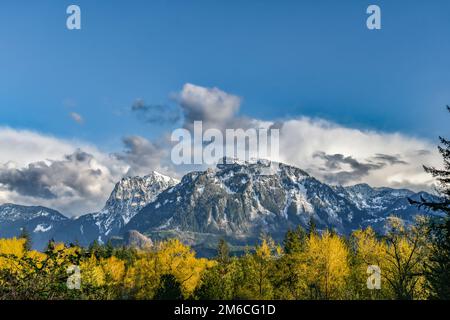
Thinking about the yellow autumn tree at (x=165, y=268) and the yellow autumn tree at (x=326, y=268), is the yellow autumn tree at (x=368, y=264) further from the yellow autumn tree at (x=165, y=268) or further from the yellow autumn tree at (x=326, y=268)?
the yellow autumn tree at (x=165, y=268)

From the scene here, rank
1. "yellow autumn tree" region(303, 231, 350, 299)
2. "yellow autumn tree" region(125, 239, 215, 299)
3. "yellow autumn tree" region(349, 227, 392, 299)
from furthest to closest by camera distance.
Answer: "yellow autumn tree" region(125, 239, 215, 299)
"yellow autumn tree" region(303, 231, 350, 299)
"yellow autumn tree" region(349, 227, 392, 299)

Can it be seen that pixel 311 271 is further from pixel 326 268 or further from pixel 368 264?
pixel 368 264

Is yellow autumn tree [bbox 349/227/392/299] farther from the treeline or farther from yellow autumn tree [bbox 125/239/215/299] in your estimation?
yellow autumn tree [bbox 125/239/215/299]

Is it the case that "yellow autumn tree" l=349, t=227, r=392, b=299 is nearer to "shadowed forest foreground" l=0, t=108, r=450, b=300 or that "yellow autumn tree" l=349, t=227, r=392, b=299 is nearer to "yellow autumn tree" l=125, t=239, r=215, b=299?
"shadowed forest foreground" l=0, t=108, r=450, b=300

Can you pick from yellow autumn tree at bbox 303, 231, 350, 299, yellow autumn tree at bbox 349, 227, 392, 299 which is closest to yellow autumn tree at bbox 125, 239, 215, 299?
yellow autumn tree at bbox 303, 231, 350, 299

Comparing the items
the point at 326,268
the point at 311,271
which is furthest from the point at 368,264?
the point at 311,271

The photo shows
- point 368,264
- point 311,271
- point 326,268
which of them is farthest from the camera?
point 311,271

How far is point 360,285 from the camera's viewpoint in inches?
2359

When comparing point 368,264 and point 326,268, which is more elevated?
point 368,264

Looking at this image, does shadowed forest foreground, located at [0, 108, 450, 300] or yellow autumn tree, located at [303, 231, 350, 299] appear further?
yellow autumn tree, located at [303, 231, 350, 299]

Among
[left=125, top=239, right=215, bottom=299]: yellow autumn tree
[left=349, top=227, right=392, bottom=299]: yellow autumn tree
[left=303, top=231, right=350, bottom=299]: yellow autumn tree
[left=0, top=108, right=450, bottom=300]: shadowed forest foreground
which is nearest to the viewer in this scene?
[left=0, top=108, right=450, bottom=300]: shadowed forest foreground

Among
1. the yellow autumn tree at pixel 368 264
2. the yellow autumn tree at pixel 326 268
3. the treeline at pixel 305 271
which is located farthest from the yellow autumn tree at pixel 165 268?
the yellow autumn tree at pixel 368 264
